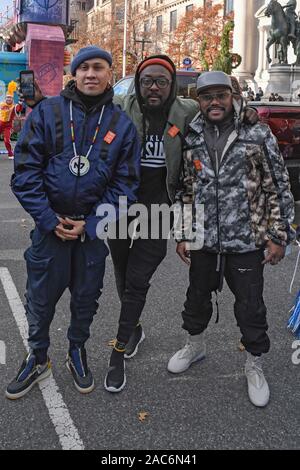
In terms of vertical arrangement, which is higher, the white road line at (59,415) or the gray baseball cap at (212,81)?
the gray baseball cap at (212,81)

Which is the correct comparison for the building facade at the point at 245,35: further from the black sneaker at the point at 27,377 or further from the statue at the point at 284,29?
the black sneaker at the point at 27,377

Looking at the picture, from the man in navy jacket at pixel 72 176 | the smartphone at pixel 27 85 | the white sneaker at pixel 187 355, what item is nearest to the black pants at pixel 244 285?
the white sneaker at pixel 187 355

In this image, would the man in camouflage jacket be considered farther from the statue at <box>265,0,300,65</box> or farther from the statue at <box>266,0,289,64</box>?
the statue at <box>266,0,289,64</box>

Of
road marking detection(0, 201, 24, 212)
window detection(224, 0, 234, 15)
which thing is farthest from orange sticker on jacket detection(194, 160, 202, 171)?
window detection(224, 0, 234, 15)

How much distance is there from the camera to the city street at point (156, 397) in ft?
8.74

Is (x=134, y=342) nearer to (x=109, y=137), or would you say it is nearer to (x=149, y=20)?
(x=109, y=137)

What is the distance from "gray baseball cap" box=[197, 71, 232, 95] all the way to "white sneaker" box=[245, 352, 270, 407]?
62.4 inches

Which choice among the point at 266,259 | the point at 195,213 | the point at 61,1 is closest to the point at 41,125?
the point at 195,213

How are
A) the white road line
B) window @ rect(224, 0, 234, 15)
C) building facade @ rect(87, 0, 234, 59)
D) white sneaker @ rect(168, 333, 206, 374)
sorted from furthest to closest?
1. window @ rect(224, 0, 234, 15)
2. building facade @ rect(87, 0, 234, 59)
3. white sneaker @ rect(168, 333, 206, 374)
4. the white road line

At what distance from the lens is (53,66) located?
71.2ft

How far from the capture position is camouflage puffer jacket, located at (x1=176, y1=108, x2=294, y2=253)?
292 cm

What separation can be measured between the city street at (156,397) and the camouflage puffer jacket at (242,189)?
871 mm

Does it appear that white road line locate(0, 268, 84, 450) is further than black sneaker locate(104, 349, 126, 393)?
No

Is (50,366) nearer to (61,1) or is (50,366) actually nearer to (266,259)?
(266,259)
